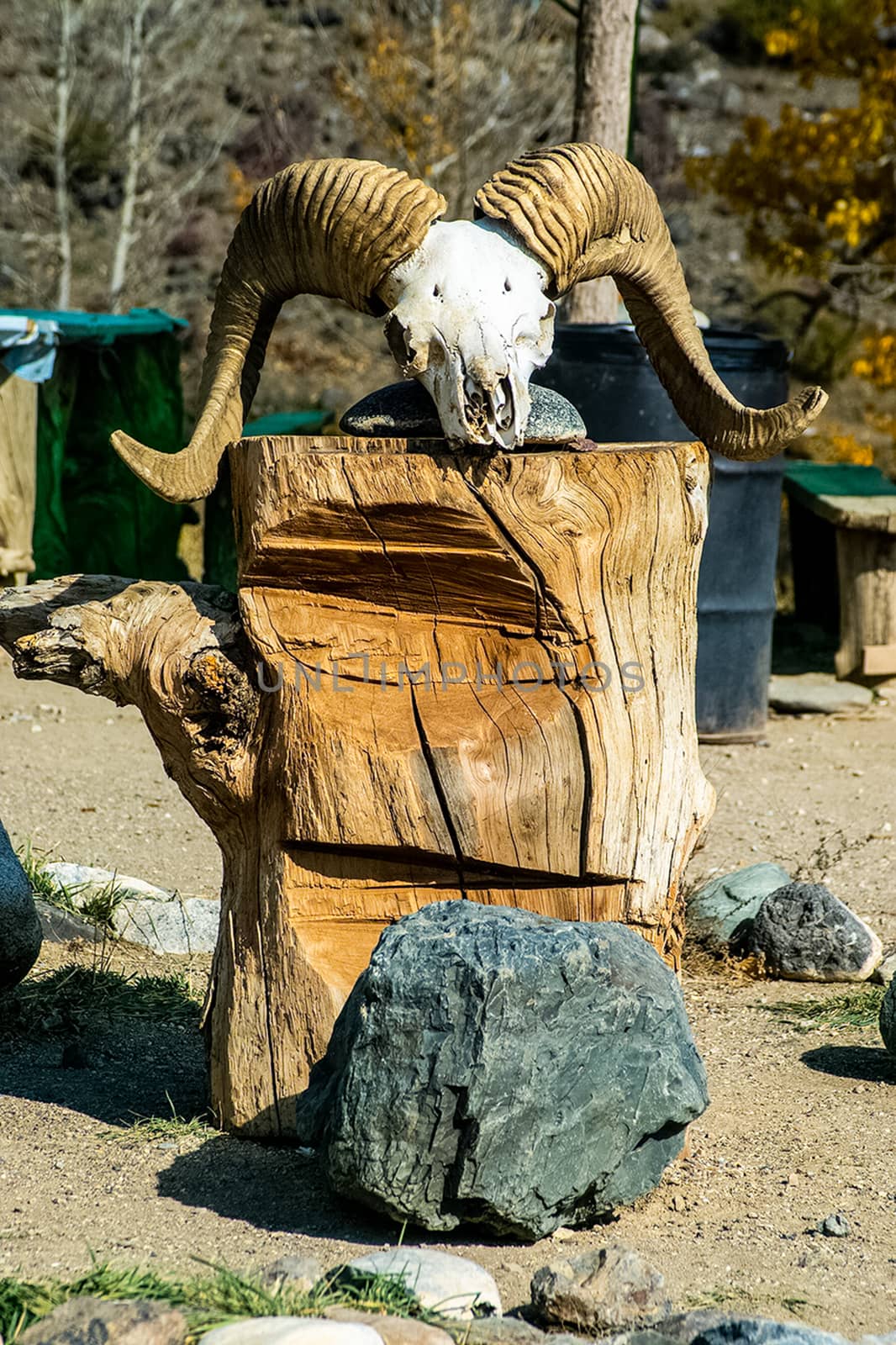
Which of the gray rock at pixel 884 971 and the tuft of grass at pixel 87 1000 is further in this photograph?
the gray rock at pixel 884 971

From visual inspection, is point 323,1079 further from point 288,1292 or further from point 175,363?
point 175,363

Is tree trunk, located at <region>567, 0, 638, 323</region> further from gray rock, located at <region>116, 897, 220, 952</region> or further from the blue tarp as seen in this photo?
gray rock, located at <region>116, 897, 220, 952</region>

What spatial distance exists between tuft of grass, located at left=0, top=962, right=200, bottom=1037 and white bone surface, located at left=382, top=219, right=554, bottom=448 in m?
2.18

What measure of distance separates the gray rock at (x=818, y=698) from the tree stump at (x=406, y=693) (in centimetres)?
547

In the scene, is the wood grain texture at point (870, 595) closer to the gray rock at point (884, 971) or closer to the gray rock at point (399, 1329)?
the gray rock at point (884, 971)

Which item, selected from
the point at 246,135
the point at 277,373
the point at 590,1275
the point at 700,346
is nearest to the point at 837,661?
the point at 700,346

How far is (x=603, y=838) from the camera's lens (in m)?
3.43

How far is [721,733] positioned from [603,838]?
15.8 feet

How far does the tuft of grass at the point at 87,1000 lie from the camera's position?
4344 mm

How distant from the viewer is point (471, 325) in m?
3.22

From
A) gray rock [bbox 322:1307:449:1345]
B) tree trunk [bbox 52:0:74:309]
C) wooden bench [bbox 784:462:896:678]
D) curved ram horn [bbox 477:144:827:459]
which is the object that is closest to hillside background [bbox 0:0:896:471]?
tree trunk [bbox 52:0:74:309]

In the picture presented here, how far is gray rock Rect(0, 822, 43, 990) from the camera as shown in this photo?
4.24 meters

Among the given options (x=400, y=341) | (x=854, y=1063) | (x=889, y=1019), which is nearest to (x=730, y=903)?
(x=854, y=1063)

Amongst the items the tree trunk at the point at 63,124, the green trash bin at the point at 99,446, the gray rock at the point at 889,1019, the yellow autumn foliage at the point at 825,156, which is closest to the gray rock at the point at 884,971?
the gray rock at the point at 889,1019
